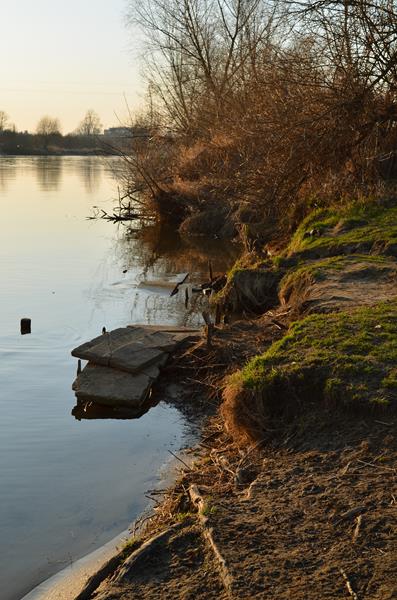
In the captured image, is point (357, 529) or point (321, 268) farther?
point (321, 268)

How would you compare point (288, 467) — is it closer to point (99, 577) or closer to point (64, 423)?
point (99, 577)

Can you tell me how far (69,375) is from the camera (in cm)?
1072

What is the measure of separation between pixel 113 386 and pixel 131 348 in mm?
854

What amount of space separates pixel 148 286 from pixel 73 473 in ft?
34.1

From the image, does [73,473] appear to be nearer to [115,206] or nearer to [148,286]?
[148,286]

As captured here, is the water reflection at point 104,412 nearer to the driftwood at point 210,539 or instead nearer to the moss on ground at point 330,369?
the moss on ground at point 330,369

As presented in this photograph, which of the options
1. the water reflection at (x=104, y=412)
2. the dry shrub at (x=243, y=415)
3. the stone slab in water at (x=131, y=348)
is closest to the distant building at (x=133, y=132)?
the stone slab in water at (x=131, y=348)

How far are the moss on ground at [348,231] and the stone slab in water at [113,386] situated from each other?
501 centimetres

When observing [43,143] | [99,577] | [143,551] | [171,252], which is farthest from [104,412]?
[43,143]

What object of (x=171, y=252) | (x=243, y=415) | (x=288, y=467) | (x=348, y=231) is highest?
(x=348, y=231)

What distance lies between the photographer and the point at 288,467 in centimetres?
579

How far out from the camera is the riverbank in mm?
4348

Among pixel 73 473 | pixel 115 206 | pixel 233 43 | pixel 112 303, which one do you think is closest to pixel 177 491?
pixel 73 473

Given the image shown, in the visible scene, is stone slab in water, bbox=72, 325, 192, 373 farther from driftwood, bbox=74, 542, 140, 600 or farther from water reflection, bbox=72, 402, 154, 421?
driftwood, bbox=74, 542, 140, 600
